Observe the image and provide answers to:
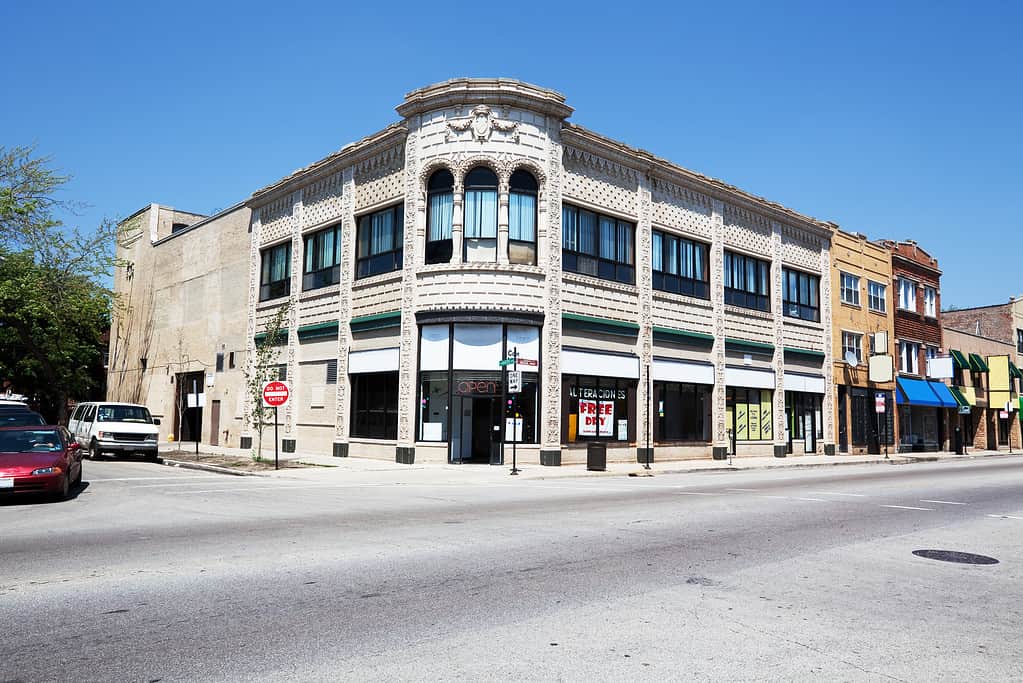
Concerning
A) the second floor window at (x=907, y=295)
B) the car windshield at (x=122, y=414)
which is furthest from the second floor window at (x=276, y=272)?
the second floor window at (x=907, y=295)

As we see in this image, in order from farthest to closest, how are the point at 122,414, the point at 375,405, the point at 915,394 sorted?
the point at 915,394 < the point at 122,414 < the point at 375,405

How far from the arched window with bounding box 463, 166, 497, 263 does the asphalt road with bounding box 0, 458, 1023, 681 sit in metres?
14.8

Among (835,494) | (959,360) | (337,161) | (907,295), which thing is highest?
(337,161)

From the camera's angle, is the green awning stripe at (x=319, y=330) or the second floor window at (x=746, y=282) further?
the second floor window at (x=746, y=282)

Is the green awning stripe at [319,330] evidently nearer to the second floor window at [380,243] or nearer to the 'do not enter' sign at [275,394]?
the second floor window at [380,243]

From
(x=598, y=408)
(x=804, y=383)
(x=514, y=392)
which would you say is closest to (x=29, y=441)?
(x=514, y=392)

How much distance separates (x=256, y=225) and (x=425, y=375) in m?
15.3

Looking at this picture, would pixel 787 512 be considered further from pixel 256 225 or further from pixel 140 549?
pixel 256 225

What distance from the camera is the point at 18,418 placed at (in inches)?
859

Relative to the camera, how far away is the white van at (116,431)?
28.8 meters

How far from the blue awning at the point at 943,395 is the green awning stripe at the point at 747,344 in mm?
18938

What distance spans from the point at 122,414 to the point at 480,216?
15513 mm

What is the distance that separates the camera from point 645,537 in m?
10.8

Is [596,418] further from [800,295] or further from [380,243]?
[800,295]
